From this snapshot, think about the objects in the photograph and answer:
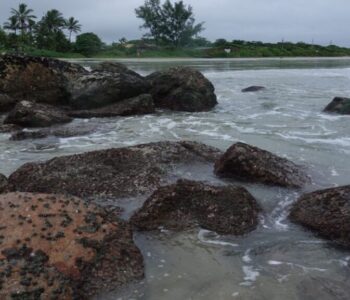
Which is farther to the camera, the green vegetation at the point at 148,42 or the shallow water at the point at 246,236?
the green vegetation at the point at 148,42

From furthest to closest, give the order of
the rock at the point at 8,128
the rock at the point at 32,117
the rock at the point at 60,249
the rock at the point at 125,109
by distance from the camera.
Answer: the rock at the point at 125,109
the rock at the point at 32,117
the rock at the point at 8,128
the rock at the point at 60,249

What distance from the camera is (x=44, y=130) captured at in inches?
353

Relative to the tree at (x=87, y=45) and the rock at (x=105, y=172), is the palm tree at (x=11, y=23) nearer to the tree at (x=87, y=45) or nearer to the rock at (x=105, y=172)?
the tree at (x=87, y=45)

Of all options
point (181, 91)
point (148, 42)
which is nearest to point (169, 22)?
point (148, 42)

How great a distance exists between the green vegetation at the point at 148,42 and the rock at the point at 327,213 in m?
52.5

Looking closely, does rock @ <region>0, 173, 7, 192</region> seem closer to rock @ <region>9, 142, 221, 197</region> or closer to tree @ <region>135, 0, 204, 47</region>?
rock @ <region>9, 142, 221, 197</region>

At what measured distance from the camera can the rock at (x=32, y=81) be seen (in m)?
12.0

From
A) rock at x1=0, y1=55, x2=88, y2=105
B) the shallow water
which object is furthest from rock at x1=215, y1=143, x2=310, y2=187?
rock at x1=0, y1=55, x2=88, y2=105

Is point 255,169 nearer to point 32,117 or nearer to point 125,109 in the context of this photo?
point 32,117

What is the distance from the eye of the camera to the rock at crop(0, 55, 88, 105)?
11961 mm

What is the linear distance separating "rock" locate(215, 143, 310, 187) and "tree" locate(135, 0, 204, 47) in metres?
69.0

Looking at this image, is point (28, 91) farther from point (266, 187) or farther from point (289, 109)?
point (266, 187)

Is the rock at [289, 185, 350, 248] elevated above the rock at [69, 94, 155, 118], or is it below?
above

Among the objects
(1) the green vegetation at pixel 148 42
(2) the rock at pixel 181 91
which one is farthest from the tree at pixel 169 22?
(2) the rock at pixel 181 91
